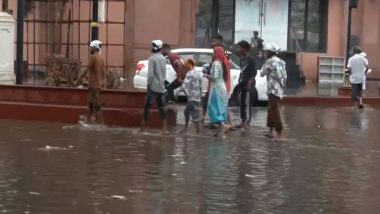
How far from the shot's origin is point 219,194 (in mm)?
10141

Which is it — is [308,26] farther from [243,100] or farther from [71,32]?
[243,100]

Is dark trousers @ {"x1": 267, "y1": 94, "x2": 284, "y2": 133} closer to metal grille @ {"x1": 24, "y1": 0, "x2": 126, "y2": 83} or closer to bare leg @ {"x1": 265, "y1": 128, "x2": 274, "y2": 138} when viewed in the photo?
bare leg @ {"x1": 265, "y1": 128, "x2": 274, "y2": 138}

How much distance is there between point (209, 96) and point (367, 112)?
7696 millimetres

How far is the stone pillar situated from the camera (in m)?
18.7

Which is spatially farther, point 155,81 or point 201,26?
point 201,26

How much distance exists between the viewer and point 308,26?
3759cm

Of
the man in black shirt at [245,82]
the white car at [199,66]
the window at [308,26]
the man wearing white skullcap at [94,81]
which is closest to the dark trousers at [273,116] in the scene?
the man in black shirt at [245,82]

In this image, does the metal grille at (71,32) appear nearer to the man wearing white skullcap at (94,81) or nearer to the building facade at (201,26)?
the building facade at (201,26)

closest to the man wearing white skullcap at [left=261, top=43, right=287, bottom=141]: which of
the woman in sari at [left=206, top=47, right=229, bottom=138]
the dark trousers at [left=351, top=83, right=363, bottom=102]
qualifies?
the woman in sari at [left=206, top=47, right=229, bottom=138]

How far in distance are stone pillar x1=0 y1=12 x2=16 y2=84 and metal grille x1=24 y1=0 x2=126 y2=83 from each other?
7.61 m

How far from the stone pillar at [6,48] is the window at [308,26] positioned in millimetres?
19909

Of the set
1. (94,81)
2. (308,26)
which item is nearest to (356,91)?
(94,81)

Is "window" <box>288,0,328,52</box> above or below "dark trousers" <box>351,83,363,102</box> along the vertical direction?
above

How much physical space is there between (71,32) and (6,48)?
9285 mm
